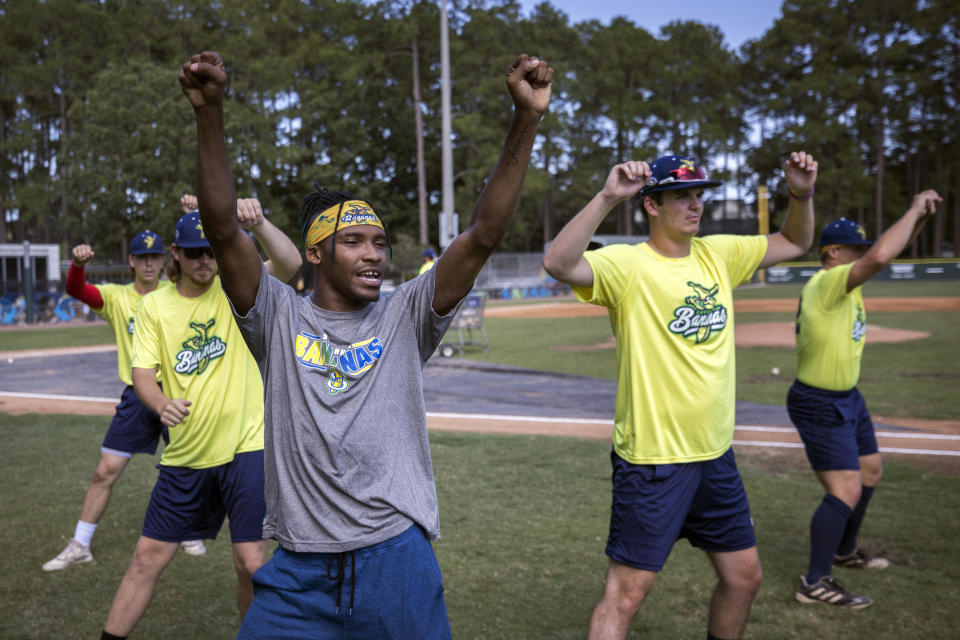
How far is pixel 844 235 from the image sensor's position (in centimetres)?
518

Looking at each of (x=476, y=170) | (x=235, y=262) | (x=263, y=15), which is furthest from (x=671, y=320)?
(x=263, y=15)

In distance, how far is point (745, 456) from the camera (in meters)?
7.86

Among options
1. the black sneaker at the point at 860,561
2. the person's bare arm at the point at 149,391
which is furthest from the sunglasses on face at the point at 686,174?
the black sneaker at the point at 860,561

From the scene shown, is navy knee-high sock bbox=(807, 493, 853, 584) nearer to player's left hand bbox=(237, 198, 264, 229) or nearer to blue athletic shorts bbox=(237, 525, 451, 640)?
blue athletic shorts bbox=(237, 525, 451, 640)

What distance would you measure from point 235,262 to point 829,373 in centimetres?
377

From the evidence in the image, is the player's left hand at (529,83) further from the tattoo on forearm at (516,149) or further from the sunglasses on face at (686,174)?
the sunglasses on face at (686,174)

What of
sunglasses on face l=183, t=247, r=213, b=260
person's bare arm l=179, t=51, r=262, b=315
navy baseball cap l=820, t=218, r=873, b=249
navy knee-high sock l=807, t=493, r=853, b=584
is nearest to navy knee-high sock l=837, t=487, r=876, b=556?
navy knee-high sock l=807, t=493, r=853, b=584

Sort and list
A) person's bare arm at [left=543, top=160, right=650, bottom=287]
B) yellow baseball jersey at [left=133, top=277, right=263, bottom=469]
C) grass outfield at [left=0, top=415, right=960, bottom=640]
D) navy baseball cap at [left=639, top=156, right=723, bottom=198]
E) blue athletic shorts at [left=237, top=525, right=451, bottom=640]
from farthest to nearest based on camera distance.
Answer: grass outfield at [left=0, top=415, right=960, bottom=640], yellow baseball jersey at [left=133, top=277, right=263, bottom=469], navy baseball cap at [left=639, top=156, right=723, bottom=198], person's bare arm at [left=543, top=160, right=650, bottom=287], blue athletic shorts at [left=237, top=525, right=451, bottom=640]

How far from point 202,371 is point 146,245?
7.12 ft

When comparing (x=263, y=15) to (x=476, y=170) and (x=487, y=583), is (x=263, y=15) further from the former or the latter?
(x=487, y=583)

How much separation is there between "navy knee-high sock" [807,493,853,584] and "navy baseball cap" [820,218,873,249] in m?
1.64

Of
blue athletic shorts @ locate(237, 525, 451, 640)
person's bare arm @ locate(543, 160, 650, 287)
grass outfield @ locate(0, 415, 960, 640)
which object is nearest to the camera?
blue athletic shorts @ locate(237, 525, 451, 640)

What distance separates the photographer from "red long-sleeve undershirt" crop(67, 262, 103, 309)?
5598 millimetres

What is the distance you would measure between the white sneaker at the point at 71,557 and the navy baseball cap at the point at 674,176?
430cm
